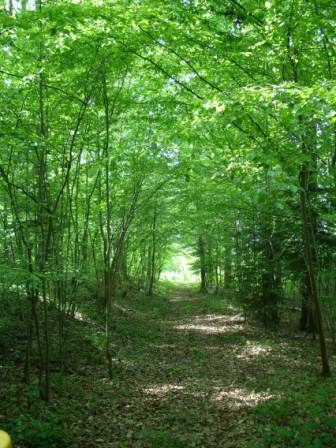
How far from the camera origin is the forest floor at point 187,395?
552 centimetres

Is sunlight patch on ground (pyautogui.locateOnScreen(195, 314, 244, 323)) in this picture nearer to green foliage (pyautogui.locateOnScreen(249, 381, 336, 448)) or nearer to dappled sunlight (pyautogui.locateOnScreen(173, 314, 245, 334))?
dappled sunlight (pyautogui.locateOnScreen(173, 314, 245, 334))

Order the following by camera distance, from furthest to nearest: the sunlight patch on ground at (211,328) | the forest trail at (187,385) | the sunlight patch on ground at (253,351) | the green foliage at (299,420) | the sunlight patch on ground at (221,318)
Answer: the sunlight patch on ground at (221,318) < the sunlight patch on ground at (211,328) < the sunlight patch on ground at (253,351) < the forest trail at (187,385) < the green foliage at (299,420)

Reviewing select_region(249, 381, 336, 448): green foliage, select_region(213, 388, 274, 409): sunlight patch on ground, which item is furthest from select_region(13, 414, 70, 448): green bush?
select_region(213, 388, 274, 409): sunlight patch on ground

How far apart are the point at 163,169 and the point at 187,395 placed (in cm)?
627

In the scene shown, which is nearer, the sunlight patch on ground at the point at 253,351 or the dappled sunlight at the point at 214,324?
the sunlight patch on ground at the point at 253,351

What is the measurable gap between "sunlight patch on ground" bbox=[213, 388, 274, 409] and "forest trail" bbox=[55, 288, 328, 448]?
2 cm

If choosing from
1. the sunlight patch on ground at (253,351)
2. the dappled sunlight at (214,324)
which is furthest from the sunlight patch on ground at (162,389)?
the dappled sunlight at (214,324)

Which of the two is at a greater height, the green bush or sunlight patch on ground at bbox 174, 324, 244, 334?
the green bush

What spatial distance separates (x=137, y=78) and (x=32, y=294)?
18.5 feet

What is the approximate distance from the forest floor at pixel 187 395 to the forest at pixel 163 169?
1.7 inches

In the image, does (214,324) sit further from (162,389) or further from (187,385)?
(162,389)

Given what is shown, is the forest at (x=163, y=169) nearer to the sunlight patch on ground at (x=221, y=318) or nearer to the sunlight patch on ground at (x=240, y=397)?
the sunlight patch on ground at (x=240, y=397)

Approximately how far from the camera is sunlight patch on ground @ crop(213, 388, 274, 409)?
264 inches

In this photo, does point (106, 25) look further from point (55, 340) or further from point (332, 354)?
point (332, 354)
